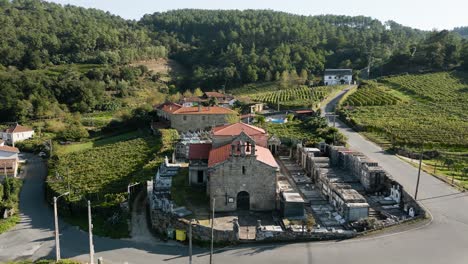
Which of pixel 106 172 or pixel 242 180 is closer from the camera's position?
pixel 242 180

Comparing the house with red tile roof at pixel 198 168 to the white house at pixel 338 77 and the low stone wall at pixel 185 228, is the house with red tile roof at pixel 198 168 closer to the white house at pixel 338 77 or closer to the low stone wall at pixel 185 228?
the low stone wall at pixel 185 228

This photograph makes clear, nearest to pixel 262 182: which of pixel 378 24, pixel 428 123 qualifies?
pixel 428 123

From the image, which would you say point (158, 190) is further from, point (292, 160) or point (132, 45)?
point (132, 45)

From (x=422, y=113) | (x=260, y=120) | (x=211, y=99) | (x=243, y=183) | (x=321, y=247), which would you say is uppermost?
(x=422, y=113)

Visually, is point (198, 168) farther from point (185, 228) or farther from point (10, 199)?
point (10, 199)

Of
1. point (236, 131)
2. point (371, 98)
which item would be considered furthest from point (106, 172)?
point (371, 98)

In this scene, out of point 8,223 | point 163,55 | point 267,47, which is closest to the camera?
point 8,223
